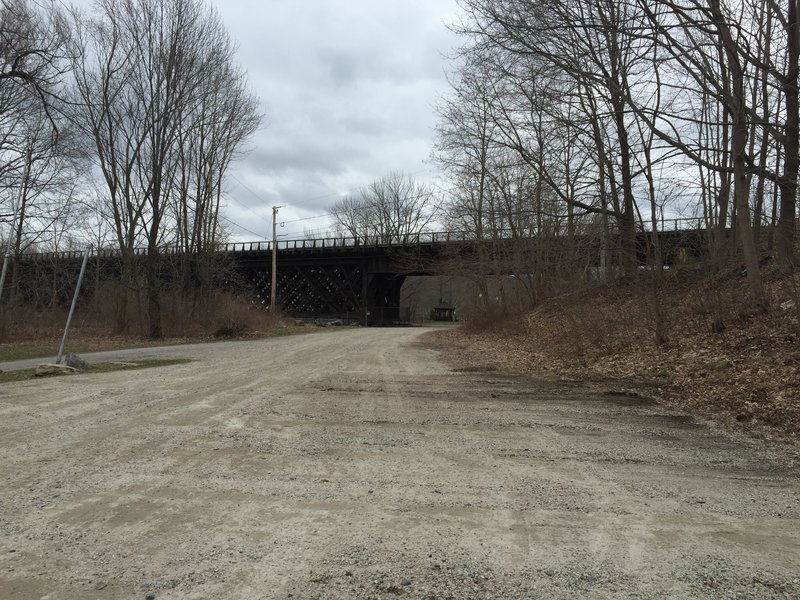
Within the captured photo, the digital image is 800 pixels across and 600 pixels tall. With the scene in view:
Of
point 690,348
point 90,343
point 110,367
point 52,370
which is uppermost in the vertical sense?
point 690,348

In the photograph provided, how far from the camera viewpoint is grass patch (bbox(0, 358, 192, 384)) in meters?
11.9

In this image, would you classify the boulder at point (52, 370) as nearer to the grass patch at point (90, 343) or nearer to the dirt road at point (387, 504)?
the dirt road at point (387, 504)

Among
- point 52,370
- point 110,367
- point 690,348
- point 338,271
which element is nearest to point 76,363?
point 110,367

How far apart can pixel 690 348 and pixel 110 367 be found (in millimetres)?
14084

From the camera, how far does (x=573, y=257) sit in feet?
73.8

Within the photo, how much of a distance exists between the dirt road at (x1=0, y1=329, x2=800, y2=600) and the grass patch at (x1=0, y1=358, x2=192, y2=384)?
4596 millimetres

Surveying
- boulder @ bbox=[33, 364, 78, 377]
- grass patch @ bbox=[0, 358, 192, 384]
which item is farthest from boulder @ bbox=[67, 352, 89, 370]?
boulder @ bbox=[33, 364, 78, 377]

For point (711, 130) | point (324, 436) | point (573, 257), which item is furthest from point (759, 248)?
point (324, 436)

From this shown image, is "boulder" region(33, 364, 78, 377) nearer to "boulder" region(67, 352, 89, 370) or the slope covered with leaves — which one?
"boulder" region(67, 352, 89, 370)

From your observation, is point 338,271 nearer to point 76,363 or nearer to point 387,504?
point 76,363

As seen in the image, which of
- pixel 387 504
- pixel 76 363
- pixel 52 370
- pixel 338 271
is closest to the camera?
pixel 387 504

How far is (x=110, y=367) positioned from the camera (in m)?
14.0

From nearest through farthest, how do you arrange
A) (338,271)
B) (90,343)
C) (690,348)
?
(690,348), (90,343), (338,271)

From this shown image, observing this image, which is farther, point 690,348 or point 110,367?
point 110,367
